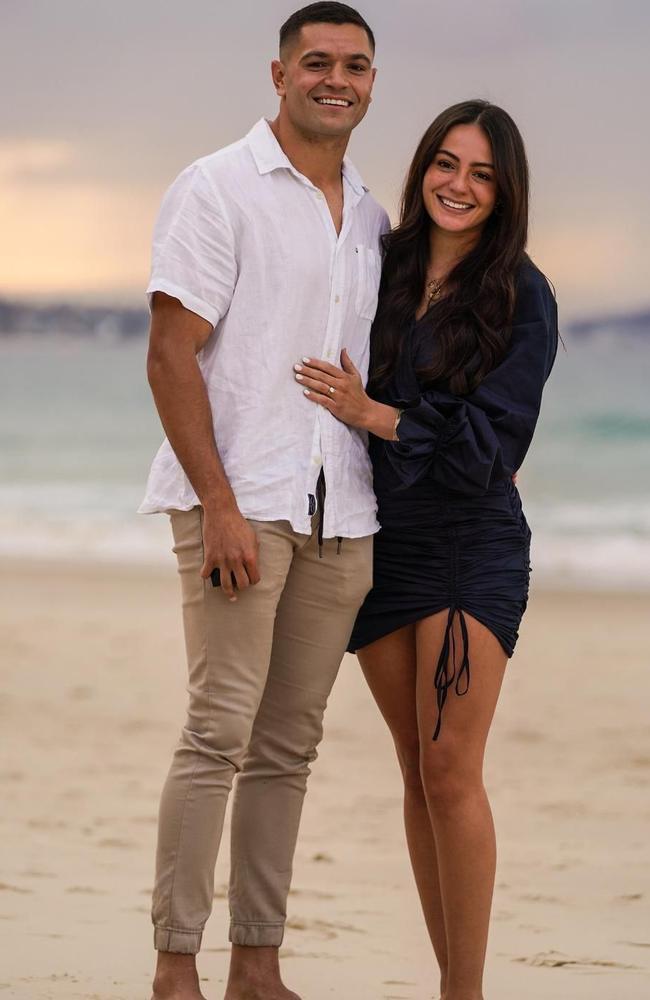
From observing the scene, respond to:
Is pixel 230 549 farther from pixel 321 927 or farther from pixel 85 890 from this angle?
pixel 85 890

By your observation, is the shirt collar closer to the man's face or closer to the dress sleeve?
the man's face

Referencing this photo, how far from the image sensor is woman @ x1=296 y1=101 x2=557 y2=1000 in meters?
2.81

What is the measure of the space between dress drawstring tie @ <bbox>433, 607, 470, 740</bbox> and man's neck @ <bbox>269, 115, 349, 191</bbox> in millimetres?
1041

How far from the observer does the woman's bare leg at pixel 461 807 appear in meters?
2.83

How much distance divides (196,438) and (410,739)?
860 millimetres

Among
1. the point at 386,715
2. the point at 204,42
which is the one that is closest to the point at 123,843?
the point at 386,715

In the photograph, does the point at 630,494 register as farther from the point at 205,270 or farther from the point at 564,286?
the point at 205,270

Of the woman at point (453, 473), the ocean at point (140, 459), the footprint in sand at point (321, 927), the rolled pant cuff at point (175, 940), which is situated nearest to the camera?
the rolled pant cuff at point (175, 940)

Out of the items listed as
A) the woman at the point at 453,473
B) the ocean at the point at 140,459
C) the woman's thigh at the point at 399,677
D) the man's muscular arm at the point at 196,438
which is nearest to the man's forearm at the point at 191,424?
the man's muscular arm at the point at 196,438

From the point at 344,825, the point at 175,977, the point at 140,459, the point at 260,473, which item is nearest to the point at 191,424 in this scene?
the point at 260,473

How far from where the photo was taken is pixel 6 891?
391 centimetres

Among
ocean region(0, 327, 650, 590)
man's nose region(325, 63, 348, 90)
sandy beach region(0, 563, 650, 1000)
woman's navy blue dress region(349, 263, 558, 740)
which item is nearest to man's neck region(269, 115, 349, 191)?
man's nose region(325, 63, 348, 90)

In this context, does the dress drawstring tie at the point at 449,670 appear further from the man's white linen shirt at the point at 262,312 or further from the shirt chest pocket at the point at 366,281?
the shirt chest pocket at the point at 366,281

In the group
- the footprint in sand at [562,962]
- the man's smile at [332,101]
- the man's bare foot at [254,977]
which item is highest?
the man's smile at [332,101]
